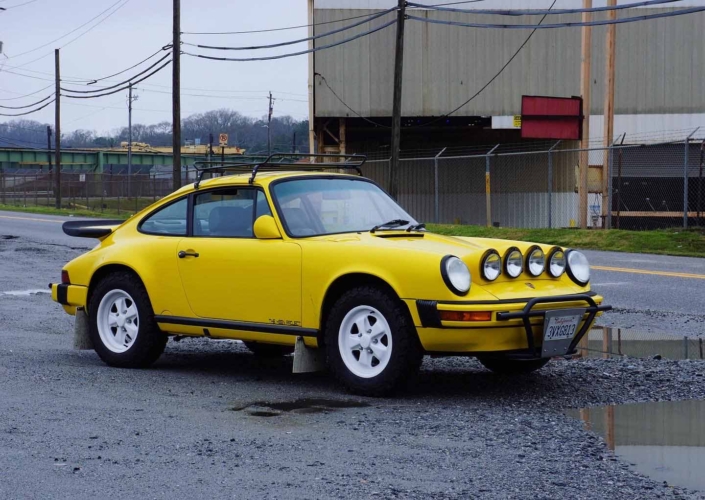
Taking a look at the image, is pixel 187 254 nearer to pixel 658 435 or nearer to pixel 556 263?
pixel 556 263

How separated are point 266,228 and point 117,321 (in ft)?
5.43

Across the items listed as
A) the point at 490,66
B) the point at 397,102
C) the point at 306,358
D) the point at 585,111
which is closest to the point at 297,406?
the point at 306,358

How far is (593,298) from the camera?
7.12 meters

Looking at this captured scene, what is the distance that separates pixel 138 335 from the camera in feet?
26.6

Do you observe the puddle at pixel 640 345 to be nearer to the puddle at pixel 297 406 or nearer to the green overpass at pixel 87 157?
the puddle at pixel 297 406

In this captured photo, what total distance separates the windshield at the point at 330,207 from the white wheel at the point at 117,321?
4.96 ft

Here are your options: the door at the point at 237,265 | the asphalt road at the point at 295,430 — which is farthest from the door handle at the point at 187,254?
the asphalt road at the point at 295,430

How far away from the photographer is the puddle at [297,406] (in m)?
6.51

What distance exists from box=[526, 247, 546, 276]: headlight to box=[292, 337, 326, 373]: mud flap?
151 cm

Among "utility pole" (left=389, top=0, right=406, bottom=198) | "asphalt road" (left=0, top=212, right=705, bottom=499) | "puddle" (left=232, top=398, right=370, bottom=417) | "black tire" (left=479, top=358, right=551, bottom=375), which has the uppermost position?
"utility pole" (left=389, top=0, right=406, bottom=198)

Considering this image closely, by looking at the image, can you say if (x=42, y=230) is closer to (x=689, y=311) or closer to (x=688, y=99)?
(x=689, y=311)

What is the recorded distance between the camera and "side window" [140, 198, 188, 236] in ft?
27.0

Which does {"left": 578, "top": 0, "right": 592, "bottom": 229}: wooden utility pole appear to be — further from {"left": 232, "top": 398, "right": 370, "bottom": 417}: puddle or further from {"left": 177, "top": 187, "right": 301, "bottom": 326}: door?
{"left": 232, "top": 398, "right": 370, "bottom": 417}: puddle

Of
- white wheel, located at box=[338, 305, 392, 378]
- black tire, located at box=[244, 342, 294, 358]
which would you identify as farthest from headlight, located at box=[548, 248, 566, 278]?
black tire, located at box=[244, 342, 294, 358]
